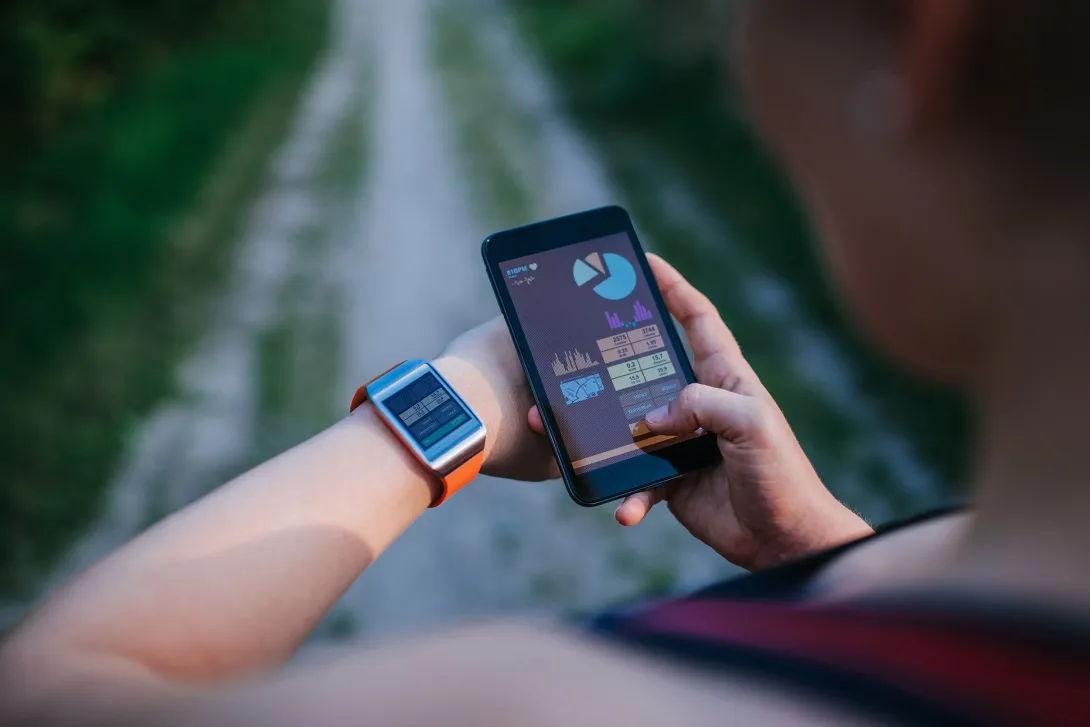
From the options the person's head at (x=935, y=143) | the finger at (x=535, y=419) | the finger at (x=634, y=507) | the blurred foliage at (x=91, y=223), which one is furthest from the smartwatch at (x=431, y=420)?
the blurred foliage at (x=91, y=223)

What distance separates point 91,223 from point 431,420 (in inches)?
129

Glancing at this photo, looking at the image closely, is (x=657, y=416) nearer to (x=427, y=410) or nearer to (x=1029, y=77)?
(x=427, y=410)

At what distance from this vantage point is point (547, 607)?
2.58 m

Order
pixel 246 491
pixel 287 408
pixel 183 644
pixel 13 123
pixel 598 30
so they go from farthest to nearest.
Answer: pixel 598 30
pixel 13 123
pixel 287 408
pixel 246 491
pixel 183 644

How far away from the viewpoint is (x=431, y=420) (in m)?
1.46

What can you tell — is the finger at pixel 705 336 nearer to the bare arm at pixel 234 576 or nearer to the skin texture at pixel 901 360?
the bare arm at pixel 234 576

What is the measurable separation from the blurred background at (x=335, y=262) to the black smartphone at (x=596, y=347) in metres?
0.56

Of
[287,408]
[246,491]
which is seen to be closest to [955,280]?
[246,491]

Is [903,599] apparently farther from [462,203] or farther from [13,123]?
[13,123]

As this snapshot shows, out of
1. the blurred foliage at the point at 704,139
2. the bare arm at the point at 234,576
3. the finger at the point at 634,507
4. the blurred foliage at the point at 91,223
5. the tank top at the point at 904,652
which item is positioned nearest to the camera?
the tank top at the point at 904,652

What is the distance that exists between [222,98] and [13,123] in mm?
1440

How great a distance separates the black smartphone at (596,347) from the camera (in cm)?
157

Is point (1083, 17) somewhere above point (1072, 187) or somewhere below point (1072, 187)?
above

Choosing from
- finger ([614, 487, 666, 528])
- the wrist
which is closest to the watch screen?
finger ([614, 487, 666, 528])
